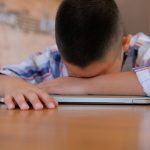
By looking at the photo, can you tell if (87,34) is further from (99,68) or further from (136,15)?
(136,15)

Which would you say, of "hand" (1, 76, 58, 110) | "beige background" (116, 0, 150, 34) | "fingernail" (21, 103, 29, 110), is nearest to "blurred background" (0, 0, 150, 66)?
"beige background" (116, 0, 150, 34)

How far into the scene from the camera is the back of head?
0.82 meters

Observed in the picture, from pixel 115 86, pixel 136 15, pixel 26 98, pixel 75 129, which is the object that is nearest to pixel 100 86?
pixel 115 86

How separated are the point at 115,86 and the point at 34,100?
24cm

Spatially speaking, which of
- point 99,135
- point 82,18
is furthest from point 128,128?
point 82,18

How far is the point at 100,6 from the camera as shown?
33.5 inches

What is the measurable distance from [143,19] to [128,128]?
3.29 ft

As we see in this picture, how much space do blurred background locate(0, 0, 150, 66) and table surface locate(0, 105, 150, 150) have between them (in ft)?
2.67

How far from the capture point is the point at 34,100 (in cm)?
67

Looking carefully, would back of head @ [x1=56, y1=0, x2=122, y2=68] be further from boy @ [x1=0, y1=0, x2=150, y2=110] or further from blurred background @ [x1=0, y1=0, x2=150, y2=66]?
blurred background @ [x1=0, y1=0, x2=150, y2=66]

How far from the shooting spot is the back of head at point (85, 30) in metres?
0.82

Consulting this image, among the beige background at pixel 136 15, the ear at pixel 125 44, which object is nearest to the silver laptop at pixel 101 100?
the ear at pixel 125 44

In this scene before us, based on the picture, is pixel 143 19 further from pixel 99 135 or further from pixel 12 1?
pixel 99 135

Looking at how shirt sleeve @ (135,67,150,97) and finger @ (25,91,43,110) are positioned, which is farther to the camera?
shirt sleeve @ (135,67,150,97)
